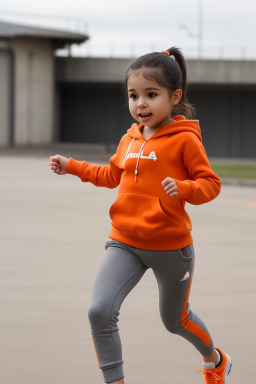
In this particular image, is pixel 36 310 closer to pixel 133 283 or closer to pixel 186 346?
pixel 186 346

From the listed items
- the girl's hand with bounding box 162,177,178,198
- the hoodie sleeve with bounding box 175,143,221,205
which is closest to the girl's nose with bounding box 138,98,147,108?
the hoodie sleeve with bounding box 175,143,221,205

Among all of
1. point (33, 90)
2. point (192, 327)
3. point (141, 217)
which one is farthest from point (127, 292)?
point (33, 90)

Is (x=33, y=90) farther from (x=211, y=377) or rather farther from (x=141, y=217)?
(x=141, y=217)

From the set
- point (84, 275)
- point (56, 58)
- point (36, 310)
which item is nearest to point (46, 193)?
point (84, 275)

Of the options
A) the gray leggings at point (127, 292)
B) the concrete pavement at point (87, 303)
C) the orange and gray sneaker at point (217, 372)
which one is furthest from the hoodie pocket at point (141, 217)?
the concrete pavement at point (87, 303)

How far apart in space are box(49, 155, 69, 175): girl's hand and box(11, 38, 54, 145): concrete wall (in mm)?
41805

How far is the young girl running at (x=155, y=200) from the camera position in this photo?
390 cm

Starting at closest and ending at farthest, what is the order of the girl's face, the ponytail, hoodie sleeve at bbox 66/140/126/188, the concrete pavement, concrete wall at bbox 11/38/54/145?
the girl's face
the ponytail
hoodie sleeve at bbox 66/140/126/188
the concrete pavement
concrete wall at bbox 11/38/54/145

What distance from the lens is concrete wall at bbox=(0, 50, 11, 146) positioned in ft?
147

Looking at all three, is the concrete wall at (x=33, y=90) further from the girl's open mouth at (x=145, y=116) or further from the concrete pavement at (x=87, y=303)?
the girl's open mouth at (x=145, y=116)

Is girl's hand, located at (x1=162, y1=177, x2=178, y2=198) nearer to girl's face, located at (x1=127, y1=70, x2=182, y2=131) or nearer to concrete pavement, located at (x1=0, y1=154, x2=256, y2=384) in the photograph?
girl's face, located at (x1=127, y1=70, x2=182, y2=131)

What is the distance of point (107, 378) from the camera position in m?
3.86

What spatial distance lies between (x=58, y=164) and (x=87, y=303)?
2560mm

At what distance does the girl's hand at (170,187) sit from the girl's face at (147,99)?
407 millimetres
